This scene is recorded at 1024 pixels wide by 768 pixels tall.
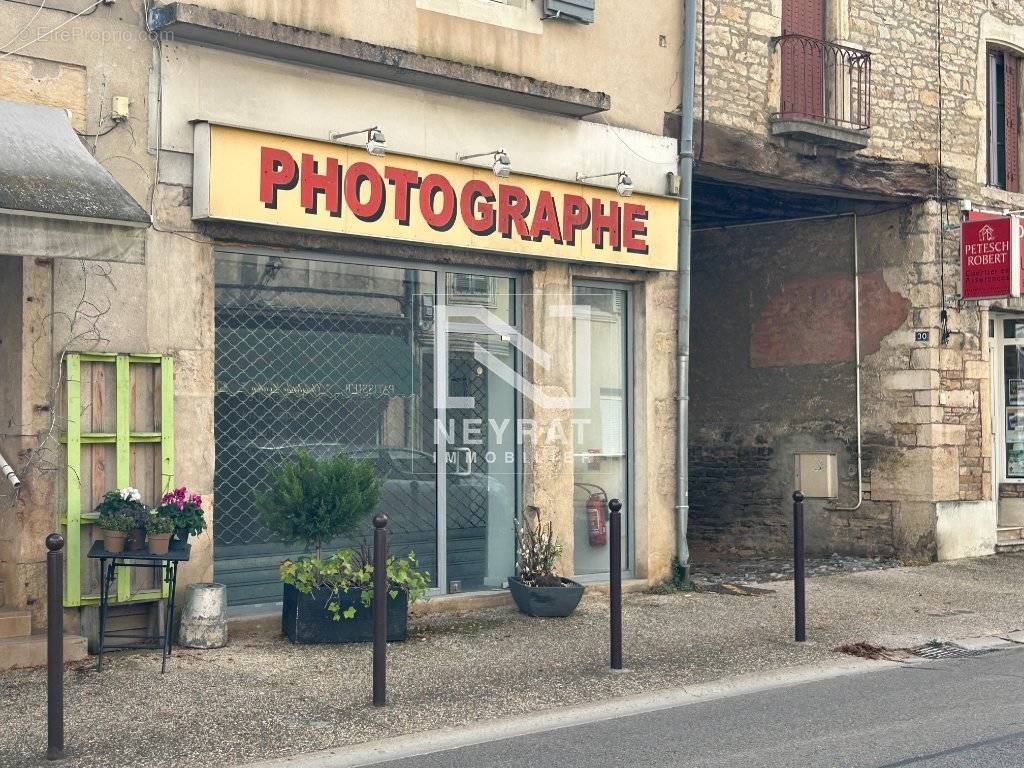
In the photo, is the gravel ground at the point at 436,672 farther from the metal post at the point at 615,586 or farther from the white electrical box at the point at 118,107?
the white electrical box at the point at 118,107

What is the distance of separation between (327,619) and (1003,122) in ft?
34.8

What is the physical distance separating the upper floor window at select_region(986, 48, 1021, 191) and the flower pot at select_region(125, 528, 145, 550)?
11040 millimetres

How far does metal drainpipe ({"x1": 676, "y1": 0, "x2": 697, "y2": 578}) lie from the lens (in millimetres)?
11359

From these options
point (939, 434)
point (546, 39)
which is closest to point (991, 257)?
point (939, 434)

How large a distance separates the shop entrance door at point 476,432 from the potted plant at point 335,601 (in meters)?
1.48

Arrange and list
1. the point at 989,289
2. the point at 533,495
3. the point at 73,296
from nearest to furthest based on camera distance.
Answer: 1. the point at 73,296
2. the point at 533,495
3. the point at 989,289

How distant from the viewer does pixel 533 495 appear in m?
10.5

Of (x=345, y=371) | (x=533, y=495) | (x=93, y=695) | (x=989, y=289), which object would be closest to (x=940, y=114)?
(x=989, y=289)

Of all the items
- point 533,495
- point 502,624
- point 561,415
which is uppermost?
point 561,415

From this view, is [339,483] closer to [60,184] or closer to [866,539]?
[60,184]

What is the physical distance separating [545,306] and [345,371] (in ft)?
6.27

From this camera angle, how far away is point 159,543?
7.66 metres

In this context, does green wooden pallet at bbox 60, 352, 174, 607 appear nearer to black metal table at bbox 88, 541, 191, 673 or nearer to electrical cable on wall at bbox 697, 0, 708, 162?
black metal table at bbox 88, 541, 191, 673

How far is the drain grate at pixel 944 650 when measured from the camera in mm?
8820
